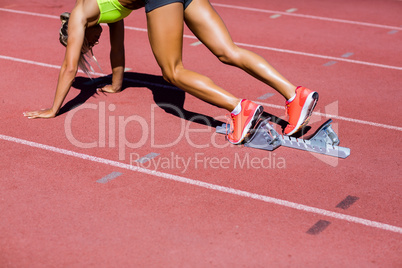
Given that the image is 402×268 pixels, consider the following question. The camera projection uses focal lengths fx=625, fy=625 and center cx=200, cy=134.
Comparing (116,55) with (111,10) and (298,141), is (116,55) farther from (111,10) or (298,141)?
(298,141)

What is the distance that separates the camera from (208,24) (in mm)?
5664

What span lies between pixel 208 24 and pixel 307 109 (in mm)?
1179

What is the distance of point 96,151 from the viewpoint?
5555 mm

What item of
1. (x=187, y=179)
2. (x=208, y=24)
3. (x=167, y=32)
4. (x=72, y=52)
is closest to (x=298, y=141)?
(x=187, y=179)

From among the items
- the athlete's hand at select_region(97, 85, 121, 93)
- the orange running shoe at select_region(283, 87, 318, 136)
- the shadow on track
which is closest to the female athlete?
the orange running shoe at select_region(283, 87, 318, 136)

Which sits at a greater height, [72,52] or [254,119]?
[72,52]

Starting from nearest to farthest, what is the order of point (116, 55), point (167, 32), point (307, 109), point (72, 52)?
point (167, 32) < point (307, 109) < point (72, 52) < point (116, 55)

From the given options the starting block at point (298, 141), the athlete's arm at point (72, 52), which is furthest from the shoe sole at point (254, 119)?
the athlete's arm at point (72, 52)

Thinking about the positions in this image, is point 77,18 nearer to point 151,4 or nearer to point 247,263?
point 151,4

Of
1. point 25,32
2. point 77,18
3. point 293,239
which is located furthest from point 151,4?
point 25,32

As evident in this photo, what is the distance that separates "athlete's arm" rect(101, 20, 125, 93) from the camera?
6660 millimetres

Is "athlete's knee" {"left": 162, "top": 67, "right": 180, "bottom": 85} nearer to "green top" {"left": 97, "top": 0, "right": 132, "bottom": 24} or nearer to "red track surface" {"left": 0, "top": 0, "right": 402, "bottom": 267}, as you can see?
"red track surface" {"left": 0, "top": 0, "right": 402, "bottom": 267}

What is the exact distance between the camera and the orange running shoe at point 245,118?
5.42 metres

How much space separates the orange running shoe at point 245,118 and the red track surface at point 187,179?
0.19 meters
